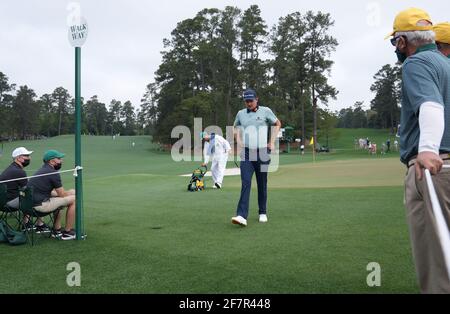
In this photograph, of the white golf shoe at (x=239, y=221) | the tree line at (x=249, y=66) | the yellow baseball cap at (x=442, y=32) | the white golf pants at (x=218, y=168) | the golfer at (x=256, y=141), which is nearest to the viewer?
the yellow baseball cap at (x=442, y=32)

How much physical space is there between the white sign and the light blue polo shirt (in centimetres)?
302

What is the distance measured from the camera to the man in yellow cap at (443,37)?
3.91 m

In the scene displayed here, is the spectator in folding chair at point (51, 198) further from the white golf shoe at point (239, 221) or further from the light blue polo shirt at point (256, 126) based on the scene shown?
the light blue polo shirt at point (256, 126)

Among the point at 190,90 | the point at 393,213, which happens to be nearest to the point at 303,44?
the point at 190,90

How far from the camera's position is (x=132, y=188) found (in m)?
15.0

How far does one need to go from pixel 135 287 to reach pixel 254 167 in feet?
13.2

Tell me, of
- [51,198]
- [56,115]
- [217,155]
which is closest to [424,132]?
[51,198]

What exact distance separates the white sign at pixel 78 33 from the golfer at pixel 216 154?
856 cm

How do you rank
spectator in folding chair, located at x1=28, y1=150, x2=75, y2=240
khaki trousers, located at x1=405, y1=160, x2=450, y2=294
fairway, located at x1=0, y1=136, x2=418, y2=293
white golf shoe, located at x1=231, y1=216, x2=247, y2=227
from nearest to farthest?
khaki trousers, located at x1=405, y1=160, x2=450, y2=294, fairway, located at x1=0, y1=136, x2=418, y2=293, spectator in folding chair, located at x1=28, y1=150, x2=75, y2=240, white golf shoe, located at x1=231, y1=216, x2=247, y2=227

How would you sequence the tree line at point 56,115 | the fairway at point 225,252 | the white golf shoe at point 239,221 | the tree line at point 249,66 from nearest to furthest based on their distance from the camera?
the fairway at point 225,252, the white golf shoe at point 239,221, the tree line at point 249,66, the tree line at point 56,115

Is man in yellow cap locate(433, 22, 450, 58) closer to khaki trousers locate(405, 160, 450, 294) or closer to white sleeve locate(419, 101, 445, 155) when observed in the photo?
white sleeve locate(419, 101, 445, 155)

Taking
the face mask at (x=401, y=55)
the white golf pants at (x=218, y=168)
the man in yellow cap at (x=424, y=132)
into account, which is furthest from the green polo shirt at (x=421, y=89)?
the white golf pants at (x=218, y=168)

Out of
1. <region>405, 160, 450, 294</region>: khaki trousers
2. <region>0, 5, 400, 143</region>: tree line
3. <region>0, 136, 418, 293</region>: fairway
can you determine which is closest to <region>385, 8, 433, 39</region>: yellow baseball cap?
<region>405, 160, 450, 294</region>: khaki trousers

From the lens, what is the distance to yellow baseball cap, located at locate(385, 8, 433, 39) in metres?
3.54
